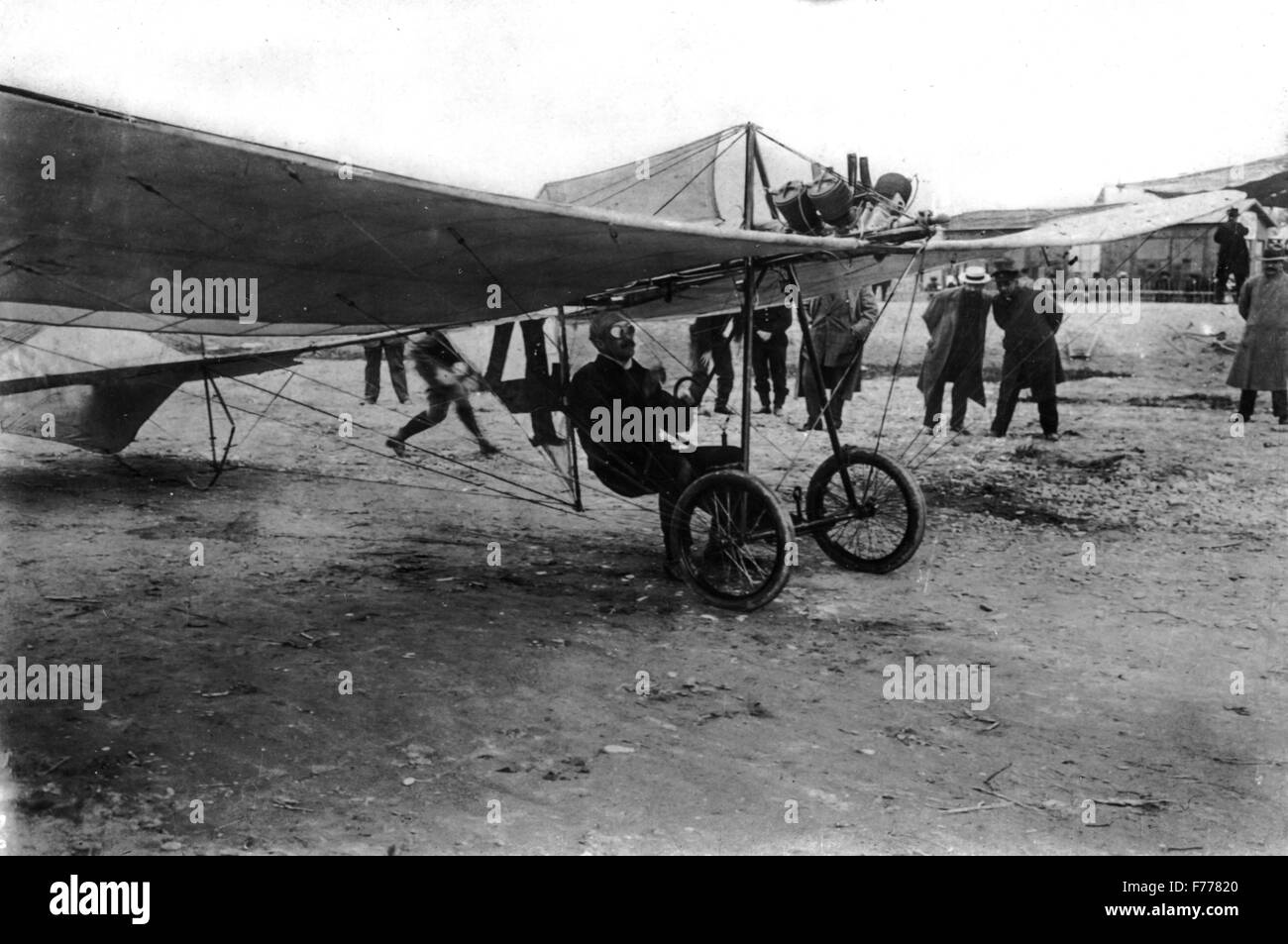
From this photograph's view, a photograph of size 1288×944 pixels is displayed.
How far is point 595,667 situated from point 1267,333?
6547 mm

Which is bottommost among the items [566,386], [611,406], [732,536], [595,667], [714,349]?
[595,667]

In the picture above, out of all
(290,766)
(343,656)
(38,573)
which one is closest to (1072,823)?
(290,766)

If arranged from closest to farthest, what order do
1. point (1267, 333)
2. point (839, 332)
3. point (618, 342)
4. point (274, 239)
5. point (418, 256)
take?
point (274, 239), point (418, 256), point (618, 342), point (1267, 333), point (839, 332)

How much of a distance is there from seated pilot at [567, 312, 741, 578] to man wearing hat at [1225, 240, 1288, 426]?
5.14 meters

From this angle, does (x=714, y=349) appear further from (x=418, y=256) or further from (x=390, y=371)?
(x=418, y=256)

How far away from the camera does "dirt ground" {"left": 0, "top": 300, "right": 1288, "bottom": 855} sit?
307 cm

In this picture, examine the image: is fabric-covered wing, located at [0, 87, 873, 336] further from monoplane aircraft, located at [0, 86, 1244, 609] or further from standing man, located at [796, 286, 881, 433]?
standing man, located at [796, 286, 881, 433]

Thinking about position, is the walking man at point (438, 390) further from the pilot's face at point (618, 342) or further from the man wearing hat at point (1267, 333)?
the man wearing hat at point (1267, 333)

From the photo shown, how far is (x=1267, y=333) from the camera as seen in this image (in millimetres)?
7441

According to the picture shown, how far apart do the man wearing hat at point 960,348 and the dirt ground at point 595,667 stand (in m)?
1.73

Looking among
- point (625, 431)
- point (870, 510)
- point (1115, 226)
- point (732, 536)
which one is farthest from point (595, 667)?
point (1115, 226)

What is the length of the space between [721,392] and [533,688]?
18.1ft

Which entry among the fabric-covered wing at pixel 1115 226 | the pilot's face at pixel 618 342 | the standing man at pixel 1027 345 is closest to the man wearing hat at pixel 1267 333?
the standing man at pixel 1027 345

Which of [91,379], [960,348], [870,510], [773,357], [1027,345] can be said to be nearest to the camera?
[870,510]
